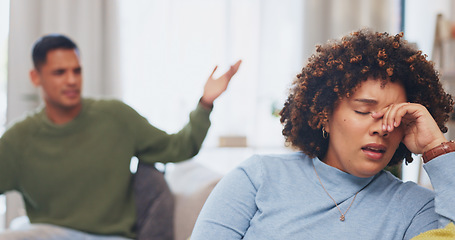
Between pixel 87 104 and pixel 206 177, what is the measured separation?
0.61 meters

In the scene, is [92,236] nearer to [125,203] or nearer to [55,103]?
[125,203]

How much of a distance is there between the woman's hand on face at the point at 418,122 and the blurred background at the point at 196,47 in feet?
7.52

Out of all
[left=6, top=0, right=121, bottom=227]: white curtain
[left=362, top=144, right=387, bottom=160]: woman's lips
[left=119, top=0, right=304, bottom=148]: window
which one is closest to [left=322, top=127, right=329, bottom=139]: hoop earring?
[left=362, top=144, right=387, bottom=160]: woman's lips

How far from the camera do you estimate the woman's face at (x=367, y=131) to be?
110cm

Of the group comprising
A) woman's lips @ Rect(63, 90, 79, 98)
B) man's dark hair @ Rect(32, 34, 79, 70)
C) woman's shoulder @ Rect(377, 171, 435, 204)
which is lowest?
woman's shoulder @ Rect(377, 171, 435, 204)

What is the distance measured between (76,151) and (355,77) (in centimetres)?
131

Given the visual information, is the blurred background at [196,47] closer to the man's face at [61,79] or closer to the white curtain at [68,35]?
the white curtain at [68,35]

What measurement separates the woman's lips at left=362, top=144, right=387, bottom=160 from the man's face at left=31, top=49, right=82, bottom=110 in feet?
4.42

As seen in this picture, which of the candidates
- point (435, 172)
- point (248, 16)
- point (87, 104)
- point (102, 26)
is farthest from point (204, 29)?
point (435, 172)

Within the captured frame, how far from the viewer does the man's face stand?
2039mm

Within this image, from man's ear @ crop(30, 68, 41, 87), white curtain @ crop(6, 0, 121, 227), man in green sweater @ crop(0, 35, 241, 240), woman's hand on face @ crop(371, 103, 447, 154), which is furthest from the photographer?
white curtain @ crop(6, 0, 121, 227)

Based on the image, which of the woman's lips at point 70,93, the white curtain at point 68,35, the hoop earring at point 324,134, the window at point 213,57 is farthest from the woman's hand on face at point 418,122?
the white curtain at point 68,35

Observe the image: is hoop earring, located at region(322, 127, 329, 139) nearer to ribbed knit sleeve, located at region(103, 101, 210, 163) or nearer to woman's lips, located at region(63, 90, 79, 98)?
ribbed knit sleeve, located at region(103, 101, 210, 163)

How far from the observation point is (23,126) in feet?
6.61
